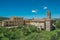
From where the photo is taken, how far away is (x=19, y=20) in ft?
65.5

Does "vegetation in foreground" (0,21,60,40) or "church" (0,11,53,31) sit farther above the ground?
"church" (0,11,53,31)

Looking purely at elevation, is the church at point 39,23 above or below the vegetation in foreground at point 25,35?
above

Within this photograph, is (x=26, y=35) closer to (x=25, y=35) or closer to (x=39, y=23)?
(x=25, y=35)

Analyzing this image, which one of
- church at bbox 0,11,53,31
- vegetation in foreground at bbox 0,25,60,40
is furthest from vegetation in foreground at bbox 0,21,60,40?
church at bbox 0,11,53,31

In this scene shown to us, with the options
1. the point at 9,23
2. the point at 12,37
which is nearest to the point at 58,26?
the point at 9,23

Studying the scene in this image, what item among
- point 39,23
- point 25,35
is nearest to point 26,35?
point 25,35

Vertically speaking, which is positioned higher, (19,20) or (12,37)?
(19,20)

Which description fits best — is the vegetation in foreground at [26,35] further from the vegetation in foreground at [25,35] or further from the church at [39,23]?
the church at [39,23]

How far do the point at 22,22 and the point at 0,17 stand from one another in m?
9.30

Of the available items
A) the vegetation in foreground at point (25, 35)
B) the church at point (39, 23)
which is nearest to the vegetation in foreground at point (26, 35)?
the vegetation in foreground at point (25, 35)

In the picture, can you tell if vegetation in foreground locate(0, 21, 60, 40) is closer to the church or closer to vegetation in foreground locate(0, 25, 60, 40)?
vegetation in foreground locate(0, 25, 60, 40)

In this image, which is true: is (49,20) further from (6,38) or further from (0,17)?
(0,17)

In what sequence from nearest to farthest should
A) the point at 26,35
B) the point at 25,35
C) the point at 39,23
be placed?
1. the point at 25,35
2. the point at 26,35
3. the point at 39,23

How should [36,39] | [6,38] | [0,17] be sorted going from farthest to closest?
[0,17]
[6,38]
[36,39]
